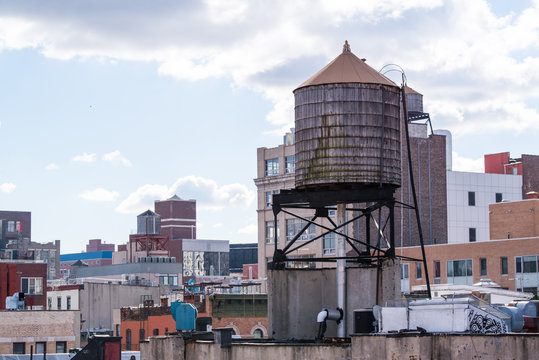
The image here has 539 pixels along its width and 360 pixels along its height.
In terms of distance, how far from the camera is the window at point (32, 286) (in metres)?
87.2

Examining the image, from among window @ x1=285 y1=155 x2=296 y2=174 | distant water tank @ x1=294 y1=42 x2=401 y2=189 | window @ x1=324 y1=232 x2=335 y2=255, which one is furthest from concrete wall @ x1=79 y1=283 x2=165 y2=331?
distant water tank @ x1=294 y1=42 x2=401 y2=189

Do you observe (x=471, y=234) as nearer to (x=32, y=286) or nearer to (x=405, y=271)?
(x=405, y=271)

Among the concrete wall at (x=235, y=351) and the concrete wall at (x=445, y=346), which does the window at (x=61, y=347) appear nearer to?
the concrete wall at (x=235, y=351)

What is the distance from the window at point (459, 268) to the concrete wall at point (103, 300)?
3176 centimetres

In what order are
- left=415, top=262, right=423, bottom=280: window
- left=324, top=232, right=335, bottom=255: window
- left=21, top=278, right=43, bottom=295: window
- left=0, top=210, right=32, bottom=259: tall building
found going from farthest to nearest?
left=0, top=210, right=32, bottom=259: tall building
left=324, top=232, right=335, bottom=255: window
left=415, top=262, right=423, bottom=280: window
left=21, top=278, right=43, bottom=295: window

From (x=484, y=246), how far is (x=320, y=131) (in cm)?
4424

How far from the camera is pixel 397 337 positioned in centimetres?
3108

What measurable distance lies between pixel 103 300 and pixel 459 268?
121 feet

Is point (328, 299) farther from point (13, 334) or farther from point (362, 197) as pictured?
point (13, 334)

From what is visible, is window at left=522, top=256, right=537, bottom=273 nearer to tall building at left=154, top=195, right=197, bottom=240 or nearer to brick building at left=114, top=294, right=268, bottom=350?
brick building at left=114, top=294, right=268, bottom=350

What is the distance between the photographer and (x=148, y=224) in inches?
6235

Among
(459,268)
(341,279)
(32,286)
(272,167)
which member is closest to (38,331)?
(32,286)

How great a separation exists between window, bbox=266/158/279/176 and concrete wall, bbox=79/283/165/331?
17.3m

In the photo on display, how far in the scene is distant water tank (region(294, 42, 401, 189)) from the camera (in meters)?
40.5
